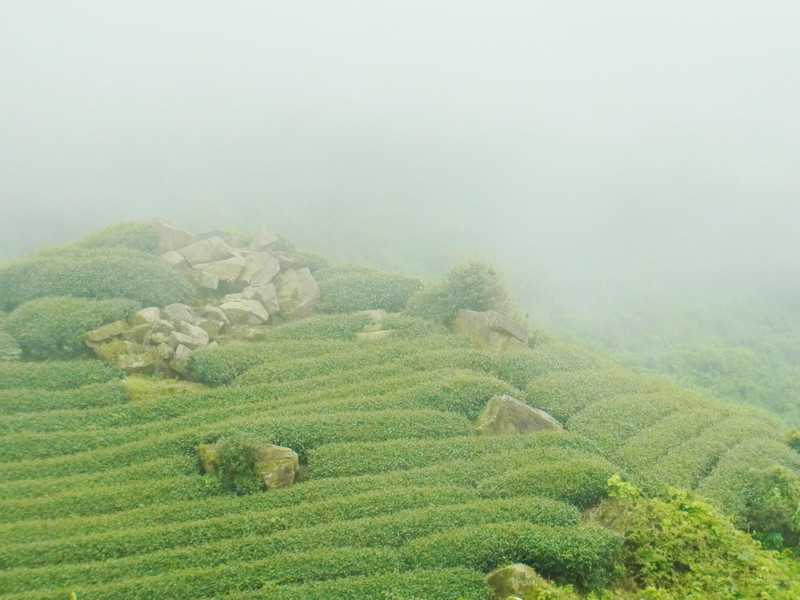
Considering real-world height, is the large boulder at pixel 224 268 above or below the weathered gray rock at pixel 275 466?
above

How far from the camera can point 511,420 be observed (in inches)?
580

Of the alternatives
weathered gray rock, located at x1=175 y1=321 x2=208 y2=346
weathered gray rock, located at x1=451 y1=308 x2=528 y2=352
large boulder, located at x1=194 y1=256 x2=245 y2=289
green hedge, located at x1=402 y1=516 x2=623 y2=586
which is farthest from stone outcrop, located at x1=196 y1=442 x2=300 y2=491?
large boulder, located at x1=194 y1=256 x2=245 y2=289

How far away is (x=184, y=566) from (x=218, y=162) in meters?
41.3

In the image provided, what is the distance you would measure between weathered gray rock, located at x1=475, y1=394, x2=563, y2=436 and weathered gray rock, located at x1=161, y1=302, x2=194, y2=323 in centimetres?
1023

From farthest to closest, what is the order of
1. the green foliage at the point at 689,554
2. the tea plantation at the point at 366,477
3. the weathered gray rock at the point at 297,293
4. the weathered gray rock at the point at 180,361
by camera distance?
the weathered gray rock at the point at 297,293 < the weathered gray rock at the point at 180,361 < the tea plantation at the point at 366,477 < the green foliage at the point at 689,554

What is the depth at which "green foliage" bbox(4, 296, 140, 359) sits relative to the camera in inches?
674

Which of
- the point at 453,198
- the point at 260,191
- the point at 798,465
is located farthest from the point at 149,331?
the point at 453,198

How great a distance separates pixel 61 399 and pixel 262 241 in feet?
40.1

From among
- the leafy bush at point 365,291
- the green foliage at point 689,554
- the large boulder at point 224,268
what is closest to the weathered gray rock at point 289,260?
the leafy bush at point 365,291

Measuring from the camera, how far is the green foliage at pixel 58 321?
674 inches

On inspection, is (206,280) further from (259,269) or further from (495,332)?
(495,332)

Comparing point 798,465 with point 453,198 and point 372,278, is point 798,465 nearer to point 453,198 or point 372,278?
point 372,278

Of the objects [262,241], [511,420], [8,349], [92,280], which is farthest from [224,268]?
[511,420]

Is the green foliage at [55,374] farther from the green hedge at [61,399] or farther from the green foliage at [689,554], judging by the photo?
the green foliage at [689,554]
